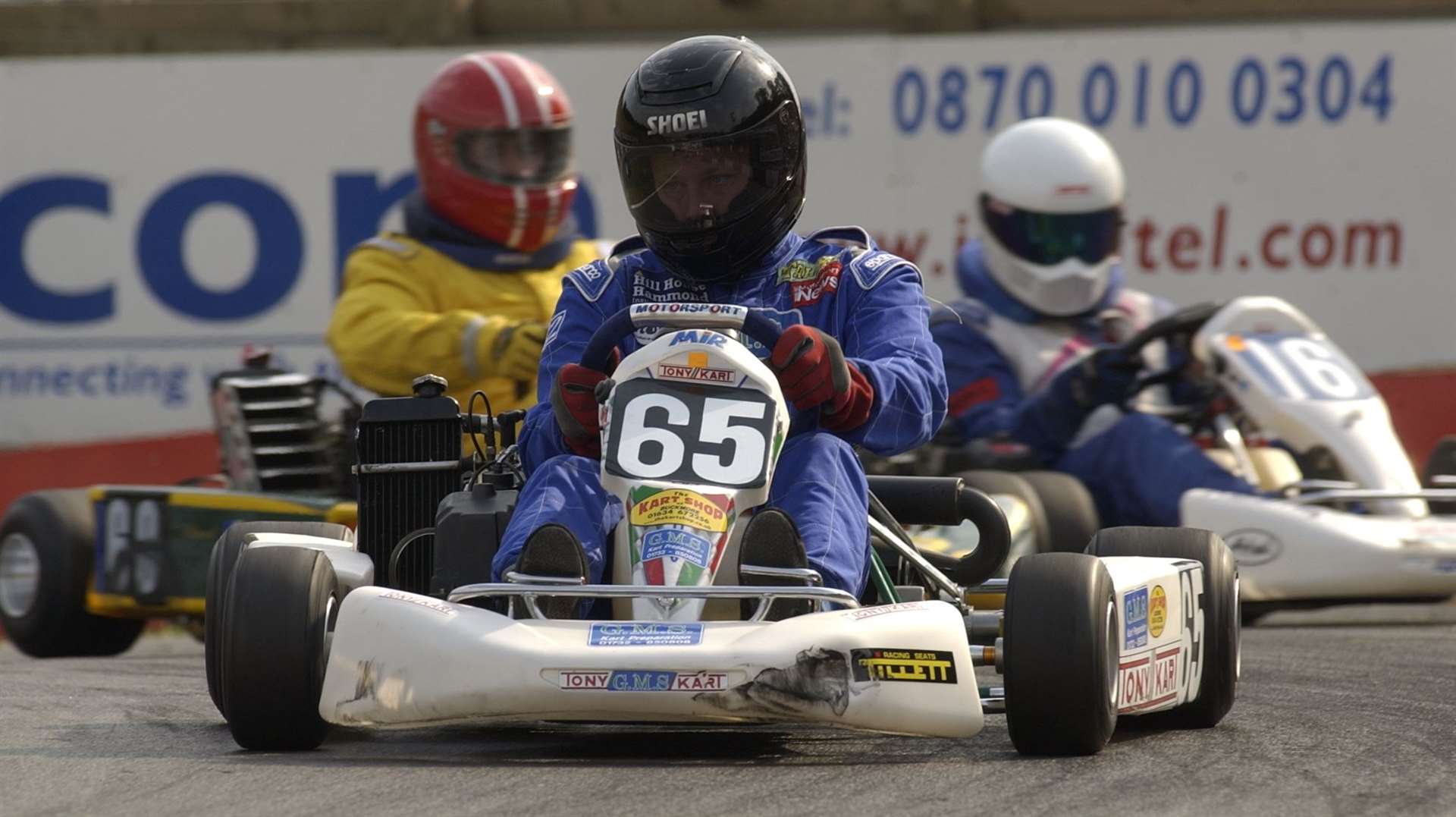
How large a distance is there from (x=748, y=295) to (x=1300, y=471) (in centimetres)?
354

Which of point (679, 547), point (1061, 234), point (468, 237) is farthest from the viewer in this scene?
point (1061, 234)

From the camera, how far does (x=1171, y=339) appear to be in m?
8.59

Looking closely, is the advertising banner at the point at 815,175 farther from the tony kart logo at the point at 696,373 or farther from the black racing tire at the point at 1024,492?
the tony kart logo at the point at 696,373

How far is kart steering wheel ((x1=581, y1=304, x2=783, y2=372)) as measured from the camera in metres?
4.59

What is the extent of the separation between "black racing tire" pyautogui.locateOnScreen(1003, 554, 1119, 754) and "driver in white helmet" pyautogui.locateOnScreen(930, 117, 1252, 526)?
4228mm

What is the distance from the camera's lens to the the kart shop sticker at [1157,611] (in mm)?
4609

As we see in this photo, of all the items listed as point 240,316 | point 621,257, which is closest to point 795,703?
point 621,257

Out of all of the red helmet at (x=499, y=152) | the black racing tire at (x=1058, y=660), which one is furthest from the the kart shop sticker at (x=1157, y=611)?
the red helmet at (x=499, y=152)

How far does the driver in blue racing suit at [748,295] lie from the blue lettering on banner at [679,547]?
121 millimetres

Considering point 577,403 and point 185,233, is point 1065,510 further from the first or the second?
point 185,233

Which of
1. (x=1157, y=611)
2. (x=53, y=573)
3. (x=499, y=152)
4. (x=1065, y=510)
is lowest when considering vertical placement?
(x=53, y=573)

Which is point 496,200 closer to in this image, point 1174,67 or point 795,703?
point 1174,67

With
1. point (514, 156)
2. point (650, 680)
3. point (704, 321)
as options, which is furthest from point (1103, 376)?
point (650, 680)

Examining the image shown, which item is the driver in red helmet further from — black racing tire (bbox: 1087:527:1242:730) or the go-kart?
black racing tire (bbox: 1087:527:1242:730)
